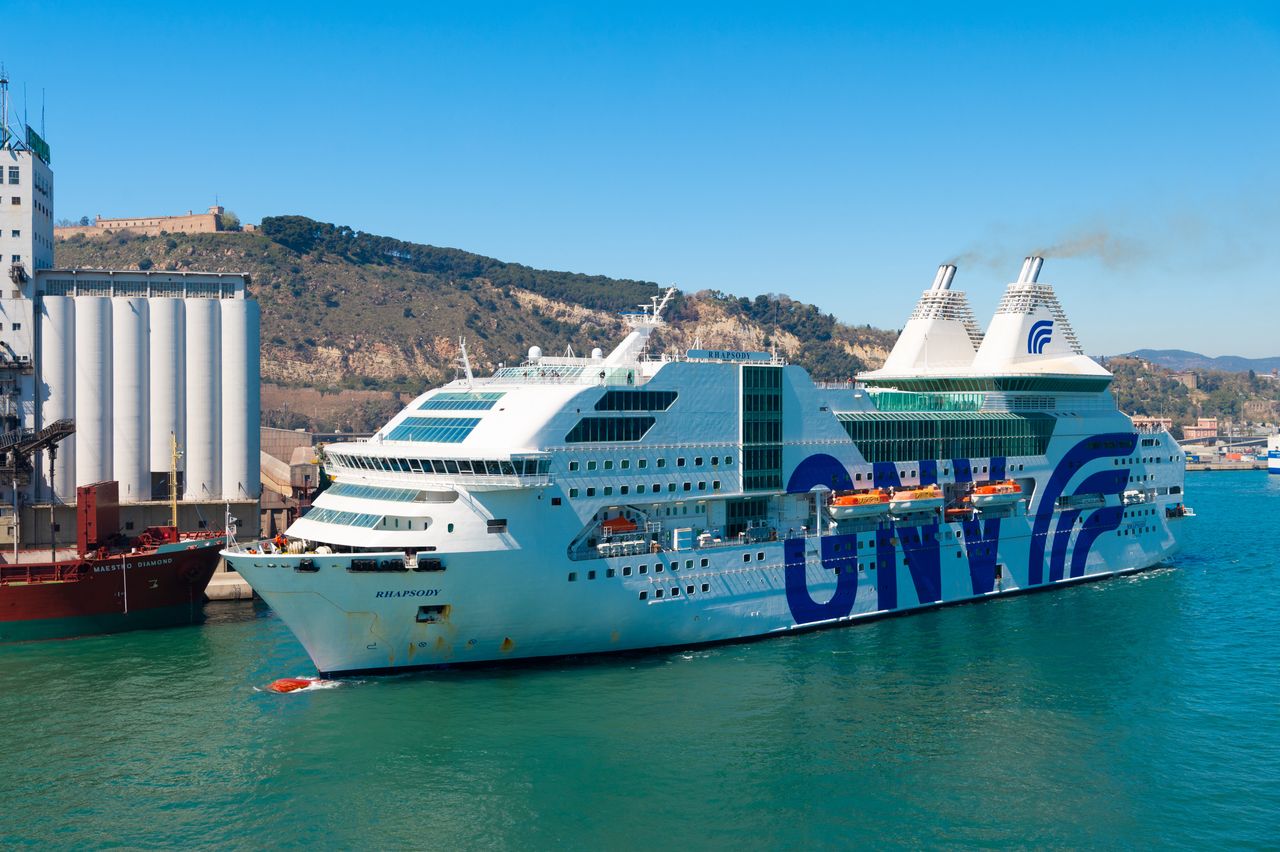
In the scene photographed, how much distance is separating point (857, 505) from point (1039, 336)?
14772 mm

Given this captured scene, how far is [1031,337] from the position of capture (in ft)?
150

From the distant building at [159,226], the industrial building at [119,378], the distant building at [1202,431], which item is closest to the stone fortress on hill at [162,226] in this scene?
the distant building at [159,226]

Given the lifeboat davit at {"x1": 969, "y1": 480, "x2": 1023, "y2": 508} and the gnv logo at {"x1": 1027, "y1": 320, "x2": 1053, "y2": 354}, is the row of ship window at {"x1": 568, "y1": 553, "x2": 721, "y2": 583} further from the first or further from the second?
the gnv logo at {"x1": 1027, "y1": 320, "x2": 1053, "y2": 354}

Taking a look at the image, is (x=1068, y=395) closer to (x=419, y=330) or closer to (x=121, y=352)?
(x=121, y=352)

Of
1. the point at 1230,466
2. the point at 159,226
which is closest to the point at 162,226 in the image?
the point at 159,226

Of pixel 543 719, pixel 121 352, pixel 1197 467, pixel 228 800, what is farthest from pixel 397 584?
pixel 1197 467

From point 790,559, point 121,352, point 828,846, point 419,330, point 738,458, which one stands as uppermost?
point 419,330

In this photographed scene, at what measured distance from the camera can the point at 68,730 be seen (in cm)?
2653

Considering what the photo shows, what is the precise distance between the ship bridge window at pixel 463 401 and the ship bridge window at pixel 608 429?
2.59 meters

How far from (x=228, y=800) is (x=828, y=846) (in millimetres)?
12062

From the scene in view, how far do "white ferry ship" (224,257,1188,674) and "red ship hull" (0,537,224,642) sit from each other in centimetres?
888

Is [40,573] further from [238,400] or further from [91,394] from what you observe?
[238,400]

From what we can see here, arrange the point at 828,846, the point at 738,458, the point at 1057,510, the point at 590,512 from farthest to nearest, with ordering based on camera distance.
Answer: the point at 1057,510, the point at 738,458, the point at 590,512, the point at 828,846

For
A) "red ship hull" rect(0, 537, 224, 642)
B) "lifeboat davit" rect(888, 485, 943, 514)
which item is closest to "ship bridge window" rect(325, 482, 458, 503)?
"red ship hull" rect(0, 537, 224, 642)
